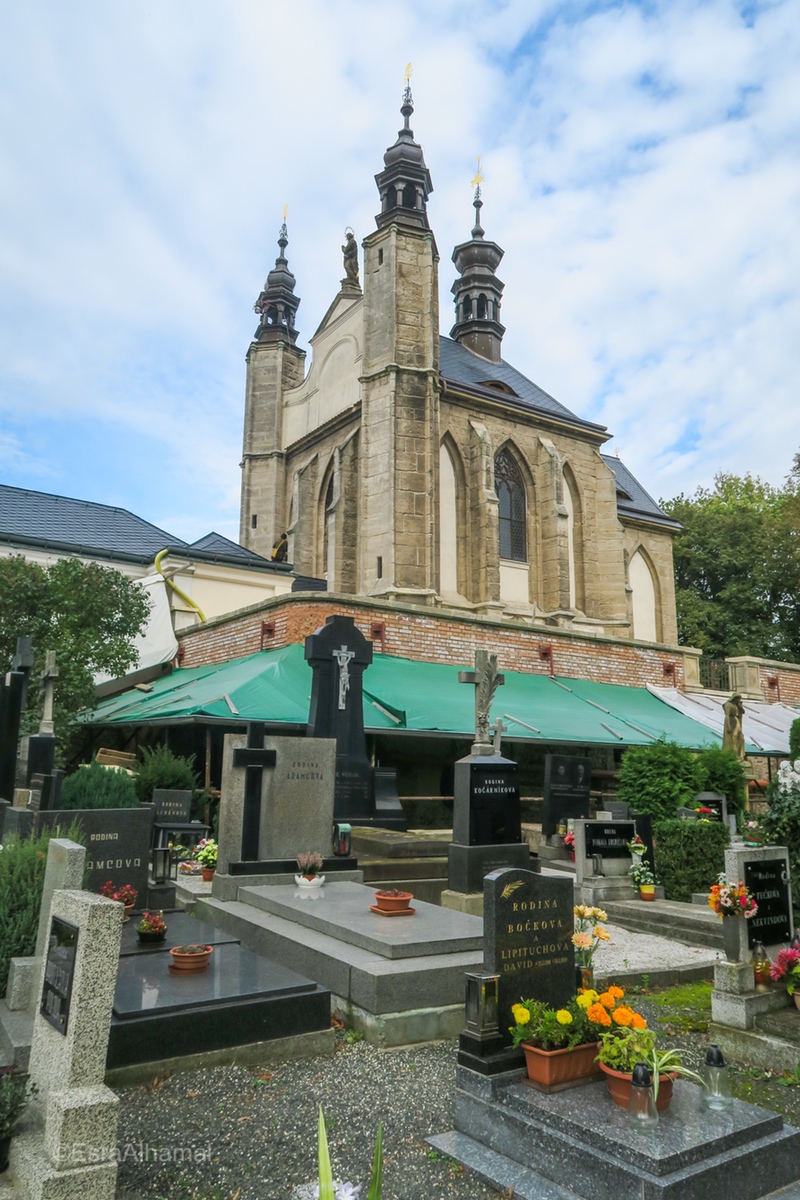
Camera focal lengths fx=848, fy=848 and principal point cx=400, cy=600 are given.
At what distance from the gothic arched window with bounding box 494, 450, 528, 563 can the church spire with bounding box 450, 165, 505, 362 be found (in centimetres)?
936

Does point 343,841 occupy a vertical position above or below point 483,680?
below

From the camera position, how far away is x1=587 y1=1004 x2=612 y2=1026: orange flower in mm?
3842

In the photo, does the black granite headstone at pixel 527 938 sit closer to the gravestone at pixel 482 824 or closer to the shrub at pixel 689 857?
the gravestone at pixel 482 824

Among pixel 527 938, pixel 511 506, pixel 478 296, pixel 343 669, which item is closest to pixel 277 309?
pixel 478 296

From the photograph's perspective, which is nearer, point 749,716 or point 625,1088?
point 625,1088

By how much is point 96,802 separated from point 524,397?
23688 millimetres

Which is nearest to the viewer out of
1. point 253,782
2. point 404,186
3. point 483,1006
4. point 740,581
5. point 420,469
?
point 483,1006

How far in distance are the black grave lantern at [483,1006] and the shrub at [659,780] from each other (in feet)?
28.2

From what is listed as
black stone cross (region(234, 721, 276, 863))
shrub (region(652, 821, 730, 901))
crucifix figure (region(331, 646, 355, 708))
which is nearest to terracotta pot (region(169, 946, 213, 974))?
black stone cross (region(234, 721, 276, 863))

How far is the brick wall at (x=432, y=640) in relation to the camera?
54.5 feet

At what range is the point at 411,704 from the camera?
14.9 metres

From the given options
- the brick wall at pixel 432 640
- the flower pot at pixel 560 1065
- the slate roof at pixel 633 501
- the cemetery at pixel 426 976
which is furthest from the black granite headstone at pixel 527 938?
the slate roof at pixel 633 501

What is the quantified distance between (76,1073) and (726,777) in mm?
12061

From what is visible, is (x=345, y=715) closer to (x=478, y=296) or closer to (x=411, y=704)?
(x=411, y=704)
